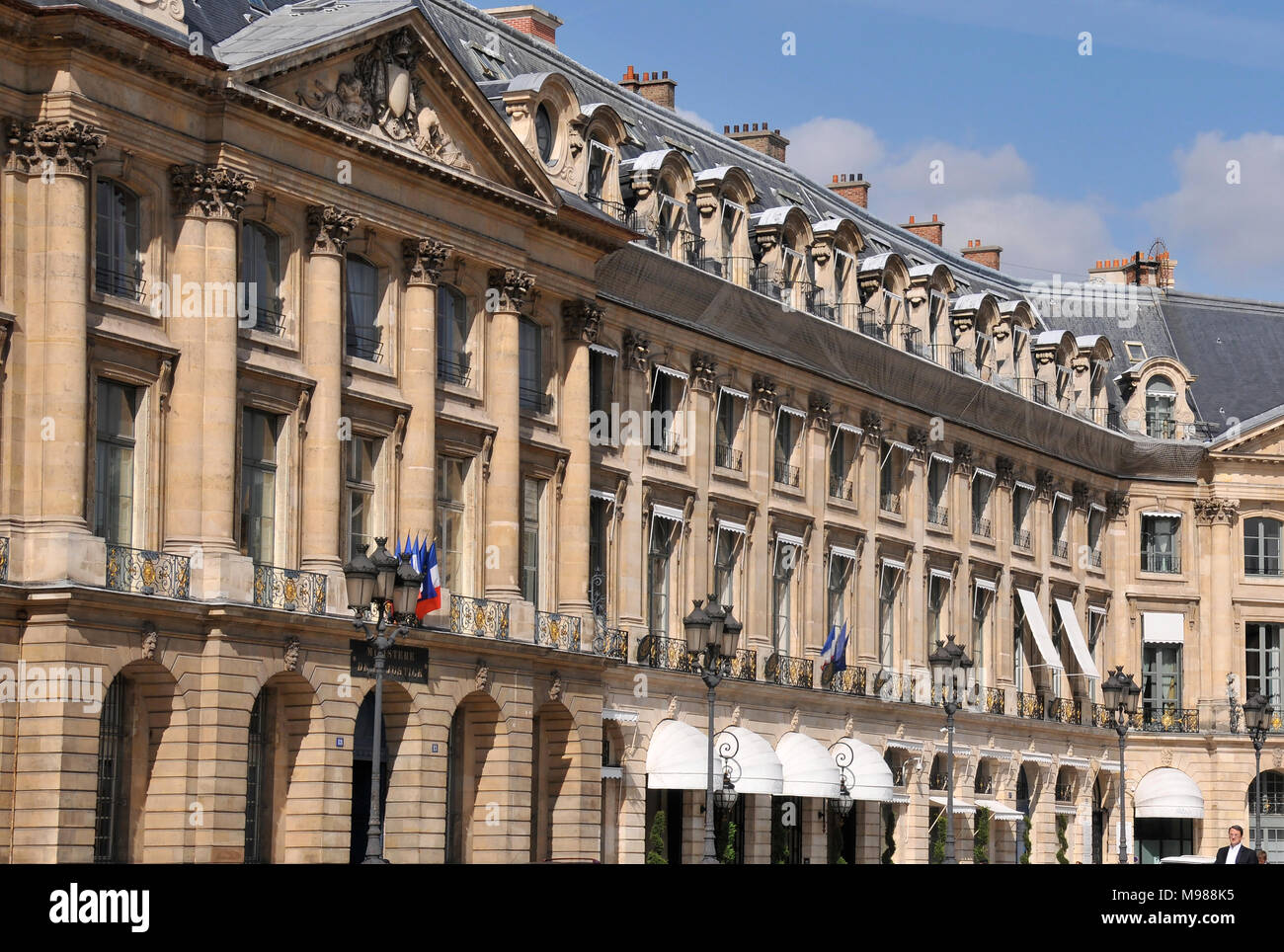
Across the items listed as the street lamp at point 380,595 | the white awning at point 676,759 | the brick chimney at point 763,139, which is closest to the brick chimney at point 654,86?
the brick chimney at point 763,139

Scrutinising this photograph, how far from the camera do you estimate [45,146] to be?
3106cm

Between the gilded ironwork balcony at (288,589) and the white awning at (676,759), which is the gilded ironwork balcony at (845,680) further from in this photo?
the gilded ironwork balcony at (288,589)

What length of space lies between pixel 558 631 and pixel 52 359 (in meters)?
14.0

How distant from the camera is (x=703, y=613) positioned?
120ft

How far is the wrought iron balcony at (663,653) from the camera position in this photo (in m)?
47.2

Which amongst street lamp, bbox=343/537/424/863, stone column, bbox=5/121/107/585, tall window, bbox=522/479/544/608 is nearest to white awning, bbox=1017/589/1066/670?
tall window, bbox=522/479/544/608

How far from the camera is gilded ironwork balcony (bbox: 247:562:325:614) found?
113ft

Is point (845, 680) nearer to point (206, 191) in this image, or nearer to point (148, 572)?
point (206, 191)

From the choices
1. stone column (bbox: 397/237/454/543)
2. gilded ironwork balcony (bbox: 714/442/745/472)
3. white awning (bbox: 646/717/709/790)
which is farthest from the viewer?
gilded ironwork balcony (bbox: 714/442/745/472)

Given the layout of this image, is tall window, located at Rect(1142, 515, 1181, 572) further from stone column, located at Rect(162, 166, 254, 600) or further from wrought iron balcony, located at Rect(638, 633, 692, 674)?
stone column, located at Rect(162, 166, 254, 600)

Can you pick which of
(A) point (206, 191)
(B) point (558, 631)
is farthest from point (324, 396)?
(B) point (558, 631)

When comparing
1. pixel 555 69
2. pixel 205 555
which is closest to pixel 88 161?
pixel 205 555

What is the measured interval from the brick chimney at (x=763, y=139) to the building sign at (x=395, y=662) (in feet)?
98.1

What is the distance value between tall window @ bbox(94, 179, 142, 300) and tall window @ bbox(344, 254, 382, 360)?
523 centimetres
